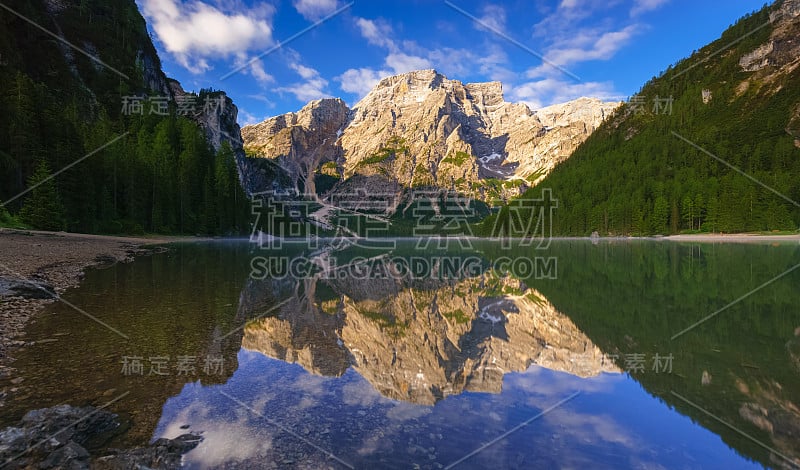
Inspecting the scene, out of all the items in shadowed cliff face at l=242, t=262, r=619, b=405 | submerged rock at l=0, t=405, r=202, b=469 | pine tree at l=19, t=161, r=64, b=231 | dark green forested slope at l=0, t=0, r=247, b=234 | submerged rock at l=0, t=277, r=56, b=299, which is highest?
dark green forested slope at l=0, t=0, r=247, b=234

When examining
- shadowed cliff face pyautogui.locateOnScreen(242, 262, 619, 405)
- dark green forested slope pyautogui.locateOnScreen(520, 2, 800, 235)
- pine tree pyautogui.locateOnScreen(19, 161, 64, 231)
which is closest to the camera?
shadowed cliff face pyautogui.locateOnScreen(242, 262, 619, 405)

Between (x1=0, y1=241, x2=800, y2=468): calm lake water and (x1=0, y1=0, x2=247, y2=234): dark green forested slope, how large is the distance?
43.8m

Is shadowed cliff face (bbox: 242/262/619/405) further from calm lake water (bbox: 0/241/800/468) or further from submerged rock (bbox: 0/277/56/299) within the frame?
submerged rock (bbox: 0/277/56/299)

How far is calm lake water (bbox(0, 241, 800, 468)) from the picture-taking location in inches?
248

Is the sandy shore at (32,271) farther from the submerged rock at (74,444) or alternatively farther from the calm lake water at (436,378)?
the submerged rock at (74,444)

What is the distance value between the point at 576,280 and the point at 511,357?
1640 cm

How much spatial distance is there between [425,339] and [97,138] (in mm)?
73548

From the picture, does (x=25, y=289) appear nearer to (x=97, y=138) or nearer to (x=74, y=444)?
(x=74, y=444)

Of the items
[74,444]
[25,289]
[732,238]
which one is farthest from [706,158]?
[25,289]

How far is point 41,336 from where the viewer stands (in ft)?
35.6

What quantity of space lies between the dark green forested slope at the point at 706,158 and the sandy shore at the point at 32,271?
131 m

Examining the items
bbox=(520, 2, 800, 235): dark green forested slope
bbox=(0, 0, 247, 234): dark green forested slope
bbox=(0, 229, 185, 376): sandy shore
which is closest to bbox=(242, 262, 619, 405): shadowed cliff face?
bbox=(0, 229, 185, 376): sandy shore

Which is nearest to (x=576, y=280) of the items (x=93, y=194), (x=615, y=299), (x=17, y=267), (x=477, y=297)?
(x=615, y=299)

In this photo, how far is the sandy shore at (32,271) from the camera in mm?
11681
